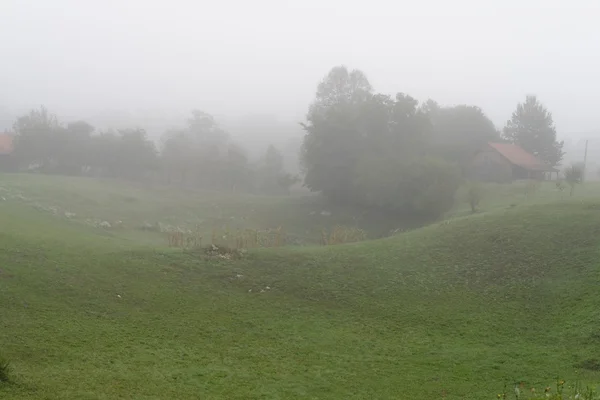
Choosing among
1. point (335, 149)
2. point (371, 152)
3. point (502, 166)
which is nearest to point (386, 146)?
point (371, 152)

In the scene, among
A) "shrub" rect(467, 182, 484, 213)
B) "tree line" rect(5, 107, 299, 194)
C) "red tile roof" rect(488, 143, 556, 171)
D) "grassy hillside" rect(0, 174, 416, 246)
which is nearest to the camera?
"grassy hillside" rect(0, 174, 416, 246)

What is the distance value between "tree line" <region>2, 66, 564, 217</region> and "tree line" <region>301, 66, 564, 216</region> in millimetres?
111

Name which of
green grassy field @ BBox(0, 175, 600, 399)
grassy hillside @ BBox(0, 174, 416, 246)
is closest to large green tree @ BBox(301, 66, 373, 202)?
grassy hillside @ BBox(0, 174, 416, 246)

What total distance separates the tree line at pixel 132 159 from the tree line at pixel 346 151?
138 millimetres

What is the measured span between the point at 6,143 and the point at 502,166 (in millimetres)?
67230

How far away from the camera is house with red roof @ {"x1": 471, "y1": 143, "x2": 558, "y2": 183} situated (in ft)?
202

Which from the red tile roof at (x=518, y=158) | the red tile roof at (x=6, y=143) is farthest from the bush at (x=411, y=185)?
the red tile roof at (x=6, y=143)

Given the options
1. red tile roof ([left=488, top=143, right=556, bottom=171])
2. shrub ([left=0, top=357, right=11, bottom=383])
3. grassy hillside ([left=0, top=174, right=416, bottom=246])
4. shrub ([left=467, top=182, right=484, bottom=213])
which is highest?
red tile roof ([left=488, top=143, right=556, bottom=171])

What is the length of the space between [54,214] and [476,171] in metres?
47.7

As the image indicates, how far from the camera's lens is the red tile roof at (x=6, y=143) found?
235 feet

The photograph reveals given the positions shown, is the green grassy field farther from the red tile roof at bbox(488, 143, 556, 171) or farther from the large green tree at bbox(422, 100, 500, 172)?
the large green tree at bbox(422, 100, 500, 172)

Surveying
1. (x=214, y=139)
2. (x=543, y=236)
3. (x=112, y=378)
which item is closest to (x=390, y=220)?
(x=543, y=236)

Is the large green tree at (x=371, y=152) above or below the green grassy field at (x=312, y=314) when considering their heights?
above

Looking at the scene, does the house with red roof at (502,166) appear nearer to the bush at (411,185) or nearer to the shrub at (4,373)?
the bush at (411,185)
